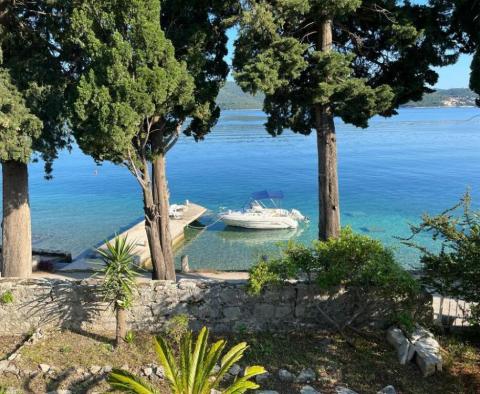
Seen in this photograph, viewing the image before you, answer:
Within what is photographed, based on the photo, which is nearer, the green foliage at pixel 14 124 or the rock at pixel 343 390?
the rock at pixel 343 390

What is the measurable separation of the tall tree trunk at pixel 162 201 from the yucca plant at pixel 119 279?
3.20 meters

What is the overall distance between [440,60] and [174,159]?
49.9 m

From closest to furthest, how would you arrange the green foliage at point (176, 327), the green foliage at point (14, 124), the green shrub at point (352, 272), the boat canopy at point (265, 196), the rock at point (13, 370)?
1. the rock at point (13, 370)
2. the green shrub at point (352, 272)
3. the green foliage at point (176, 327)
4. the green foliage at point (14, 124)
5. the boat canopy at point (265, 196)

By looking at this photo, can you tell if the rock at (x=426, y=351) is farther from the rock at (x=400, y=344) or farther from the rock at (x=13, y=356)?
the rock at (x=13, y=356)

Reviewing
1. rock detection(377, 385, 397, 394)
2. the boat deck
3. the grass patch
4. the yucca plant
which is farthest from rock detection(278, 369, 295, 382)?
the boat deck

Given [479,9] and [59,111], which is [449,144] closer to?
[479,9]

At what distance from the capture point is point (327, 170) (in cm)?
1123

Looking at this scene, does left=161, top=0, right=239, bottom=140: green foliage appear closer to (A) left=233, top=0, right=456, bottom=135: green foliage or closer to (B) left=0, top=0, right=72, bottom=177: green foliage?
(A) left=233, top=0, right=456, bottom=135: green foliage

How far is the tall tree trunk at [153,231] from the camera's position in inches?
422

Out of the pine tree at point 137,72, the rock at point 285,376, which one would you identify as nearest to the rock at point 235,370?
the rock at point 285,376

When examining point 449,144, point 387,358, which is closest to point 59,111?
point 387,358

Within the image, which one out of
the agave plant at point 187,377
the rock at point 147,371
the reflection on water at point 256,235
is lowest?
the reflection on water at point 256,235

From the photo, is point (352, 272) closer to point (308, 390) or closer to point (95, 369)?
point (308, 390)

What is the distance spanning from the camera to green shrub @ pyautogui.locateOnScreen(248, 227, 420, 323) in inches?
295
